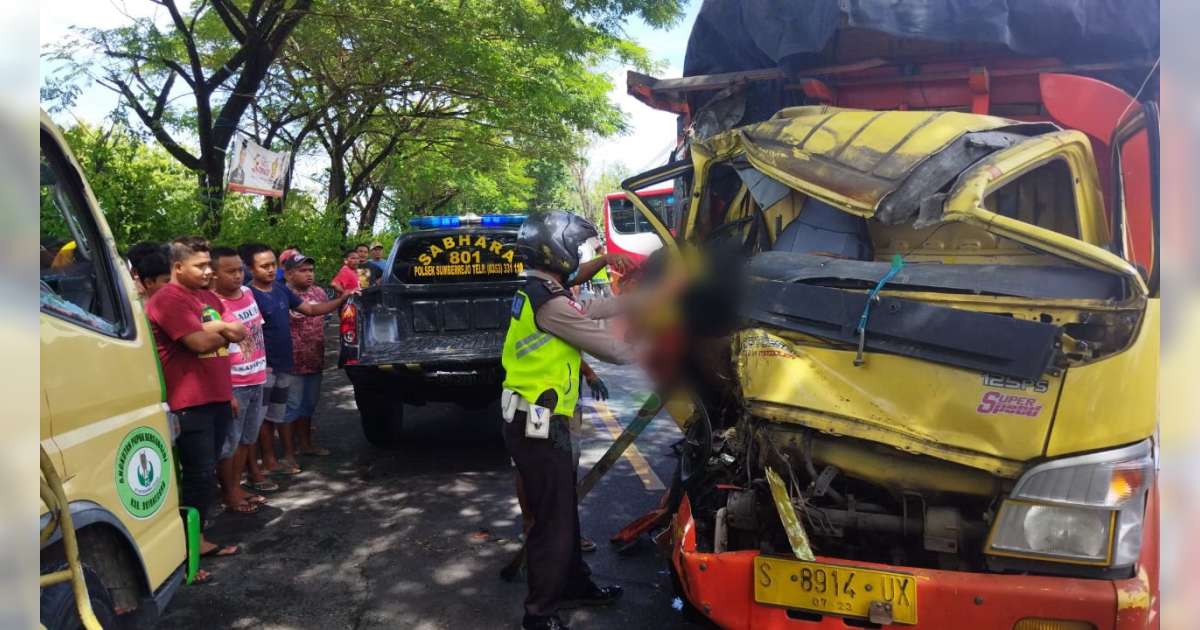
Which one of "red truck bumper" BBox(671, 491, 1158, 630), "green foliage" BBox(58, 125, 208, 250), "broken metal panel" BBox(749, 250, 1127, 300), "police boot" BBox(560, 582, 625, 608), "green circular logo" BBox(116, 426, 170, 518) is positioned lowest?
"police boot" BBox(560, 582, 625, 608)

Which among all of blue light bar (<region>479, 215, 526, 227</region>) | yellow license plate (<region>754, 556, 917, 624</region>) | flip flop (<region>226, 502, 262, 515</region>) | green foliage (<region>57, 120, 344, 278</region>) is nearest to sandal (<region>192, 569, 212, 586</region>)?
flip flop (<region>226, 502, 262, 515</region>)

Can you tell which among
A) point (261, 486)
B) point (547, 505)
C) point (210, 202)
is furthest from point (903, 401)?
point (210, 202)

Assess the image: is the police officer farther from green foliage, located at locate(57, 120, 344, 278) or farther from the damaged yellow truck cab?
green foliage, located at locate(57, 120, 344, 278)

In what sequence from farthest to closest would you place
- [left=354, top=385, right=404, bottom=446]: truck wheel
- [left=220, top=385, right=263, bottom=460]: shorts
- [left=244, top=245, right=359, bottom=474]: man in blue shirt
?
[left=354, top=385, right=404, bottom=446]: truck wheel < [left=244, top=245, right=359, bottom=474]: man in blue shirt < [left=220, top=385, right=263, bottom=460]: shorts

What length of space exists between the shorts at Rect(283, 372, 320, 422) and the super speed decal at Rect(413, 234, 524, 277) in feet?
4.52

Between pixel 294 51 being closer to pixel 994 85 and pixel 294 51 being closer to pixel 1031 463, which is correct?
pixel 994 85

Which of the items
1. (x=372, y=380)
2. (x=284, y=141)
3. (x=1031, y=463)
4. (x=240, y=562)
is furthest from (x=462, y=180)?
(x=1031, y=463)

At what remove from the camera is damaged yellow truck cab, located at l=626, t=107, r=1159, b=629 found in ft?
7.63

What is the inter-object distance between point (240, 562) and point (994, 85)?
16.2ft

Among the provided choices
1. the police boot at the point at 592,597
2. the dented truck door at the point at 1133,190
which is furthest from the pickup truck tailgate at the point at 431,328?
the dented truck door at the point at 1133,190

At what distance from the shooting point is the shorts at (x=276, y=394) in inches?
221

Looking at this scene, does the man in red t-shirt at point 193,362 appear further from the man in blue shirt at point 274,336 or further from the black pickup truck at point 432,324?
the black pickup truck at point 432,324

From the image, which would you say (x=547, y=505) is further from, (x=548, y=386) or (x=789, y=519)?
(x=789, y=519)

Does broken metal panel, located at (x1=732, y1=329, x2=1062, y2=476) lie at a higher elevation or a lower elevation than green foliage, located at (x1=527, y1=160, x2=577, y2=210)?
lower
